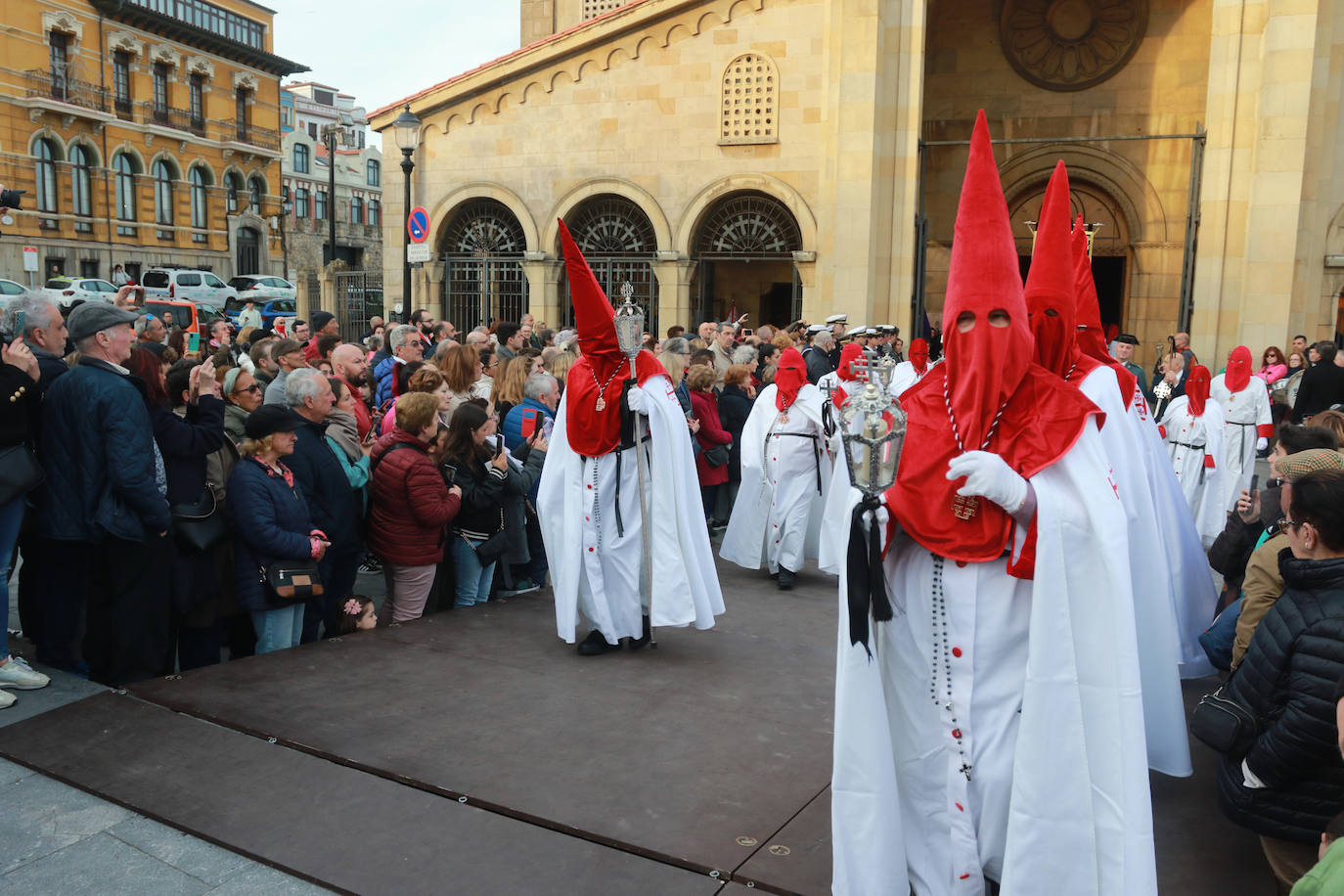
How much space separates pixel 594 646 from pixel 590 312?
196 cm

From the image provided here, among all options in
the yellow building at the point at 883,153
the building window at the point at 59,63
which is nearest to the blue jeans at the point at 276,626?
the yellow building at the point at 883,153

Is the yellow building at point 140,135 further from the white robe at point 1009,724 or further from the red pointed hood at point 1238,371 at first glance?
the white robe at point 1009,724

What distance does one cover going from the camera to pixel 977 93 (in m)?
19.5

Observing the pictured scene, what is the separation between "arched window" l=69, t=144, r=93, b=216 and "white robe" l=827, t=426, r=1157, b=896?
42.9m

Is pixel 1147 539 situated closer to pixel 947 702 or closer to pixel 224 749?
pixel 947 702

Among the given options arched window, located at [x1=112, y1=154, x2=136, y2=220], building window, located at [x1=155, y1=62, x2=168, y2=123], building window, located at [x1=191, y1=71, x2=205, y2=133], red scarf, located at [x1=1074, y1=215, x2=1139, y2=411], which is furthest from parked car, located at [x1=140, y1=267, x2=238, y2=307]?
red scarf, located at [x1=1074, y1=215, x2=1139, y2=411]

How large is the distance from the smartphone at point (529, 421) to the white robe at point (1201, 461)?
19.6 ft

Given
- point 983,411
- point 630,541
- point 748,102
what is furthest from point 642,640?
point 748,102

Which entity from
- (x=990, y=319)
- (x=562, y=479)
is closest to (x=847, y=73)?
(x=562, y=479)

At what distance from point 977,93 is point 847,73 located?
4352mm

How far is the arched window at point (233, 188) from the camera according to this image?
46.6 metres

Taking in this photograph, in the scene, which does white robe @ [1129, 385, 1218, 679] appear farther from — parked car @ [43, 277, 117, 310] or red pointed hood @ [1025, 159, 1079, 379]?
parked car @ [43, 277, 117, 310]

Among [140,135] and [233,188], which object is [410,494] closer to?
[140,135]

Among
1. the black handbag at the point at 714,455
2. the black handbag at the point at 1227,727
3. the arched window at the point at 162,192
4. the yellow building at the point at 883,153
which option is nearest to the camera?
the black handbag at the point at 1227,727
